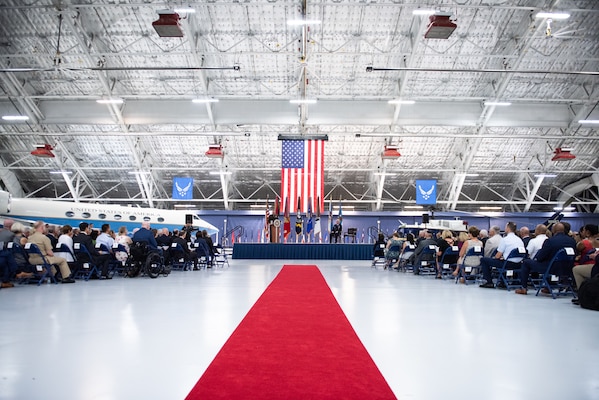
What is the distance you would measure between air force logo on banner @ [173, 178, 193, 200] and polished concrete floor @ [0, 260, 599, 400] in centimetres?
1468

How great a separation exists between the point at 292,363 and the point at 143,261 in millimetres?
6810

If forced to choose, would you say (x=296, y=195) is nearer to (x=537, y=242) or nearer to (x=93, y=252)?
(x=93, y=252)

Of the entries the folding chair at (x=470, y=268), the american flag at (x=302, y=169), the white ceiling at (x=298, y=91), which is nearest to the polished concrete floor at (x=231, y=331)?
the folding chair at (x=470, y=268)

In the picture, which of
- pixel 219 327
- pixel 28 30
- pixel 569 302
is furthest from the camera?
pixel 28 30

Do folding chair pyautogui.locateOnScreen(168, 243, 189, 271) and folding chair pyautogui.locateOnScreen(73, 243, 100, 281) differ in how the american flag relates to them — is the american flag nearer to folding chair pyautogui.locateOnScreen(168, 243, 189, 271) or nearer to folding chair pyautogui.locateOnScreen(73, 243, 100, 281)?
folding chair pyautogui.locateOnScreen(168, 243, 189, 271)

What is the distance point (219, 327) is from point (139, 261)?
558 cm

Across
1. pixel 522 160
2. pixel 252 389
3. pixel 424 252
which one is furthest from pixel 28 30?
pixel 522 160

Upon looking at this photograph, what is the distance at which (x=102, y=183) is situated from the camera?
74.1 feet

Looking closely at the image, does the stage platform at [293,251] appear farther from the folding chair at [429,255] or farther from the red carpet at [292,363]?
the red carpet at [292,363]

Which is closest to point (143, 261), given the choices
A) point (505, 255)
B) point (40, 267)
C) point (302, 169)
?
point (40, 267)

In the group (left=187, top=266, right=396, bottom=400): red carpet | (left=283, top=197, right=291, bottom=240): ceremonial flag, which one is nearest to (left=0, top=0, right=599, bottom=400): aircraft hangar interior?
(left=187, top=266, right=396, bottom=400): red carpet

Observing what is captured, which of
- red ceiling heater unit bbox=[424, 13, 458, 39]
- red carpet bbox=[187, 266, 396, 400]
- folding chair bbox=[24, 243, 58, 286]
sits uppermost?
red ceiling heater unit bbox=[424, 13, 458, 39]

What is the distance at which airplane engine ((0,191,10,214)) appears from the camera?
40.2 feet

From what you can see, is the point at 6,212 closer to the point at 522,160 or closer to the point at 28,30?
the point at 28,30
